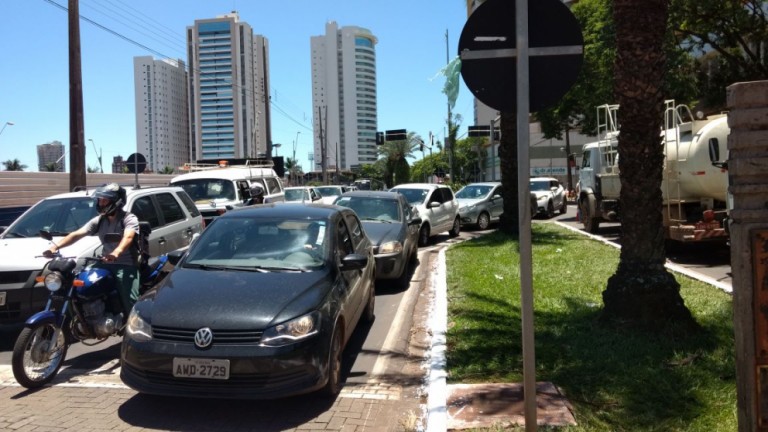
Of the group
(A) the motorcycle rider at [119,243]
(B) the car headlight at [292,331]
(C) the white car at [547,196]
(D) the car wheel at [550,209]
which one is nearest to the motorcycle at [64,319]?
(A) the motorcycle rider at [119,243]

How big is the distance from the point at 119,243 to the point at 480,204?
51.3 feet

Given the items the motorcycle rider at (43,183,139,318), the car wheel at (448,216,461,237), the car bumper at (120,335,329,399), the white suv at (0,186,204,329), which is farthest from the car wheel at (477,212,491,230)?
the car bumper at (120,335,329,399)

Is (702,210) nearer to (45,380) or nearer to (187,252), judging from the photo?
(187,252)

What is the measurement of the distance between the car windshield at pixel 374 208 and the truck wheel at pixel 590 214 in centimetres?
807

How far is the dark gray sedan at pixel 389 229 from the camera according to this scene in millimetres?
9828

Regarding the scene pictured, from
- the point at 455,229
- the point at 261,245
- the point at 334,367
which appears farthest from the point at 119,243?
the point at 455,229

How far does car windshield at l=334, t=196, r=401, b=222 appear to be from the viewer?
11.7m

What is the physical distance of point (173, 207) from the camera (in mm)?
9883

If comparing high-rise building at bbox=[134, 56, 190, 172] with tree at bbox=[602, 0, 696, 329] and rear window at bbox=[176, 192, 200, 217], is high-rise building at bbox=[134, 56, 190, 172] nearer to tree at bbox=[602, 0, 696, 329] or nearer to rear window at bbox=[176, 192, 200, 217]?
rear window at bbox=[176, 192, 200, 217]

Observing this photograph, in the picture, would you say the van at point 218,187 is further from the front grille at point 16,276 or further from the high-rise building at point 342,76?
the high-rise building at point 342,76

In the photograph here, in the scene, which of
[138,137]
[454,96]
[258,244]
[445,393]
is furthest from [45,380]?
[138,137]

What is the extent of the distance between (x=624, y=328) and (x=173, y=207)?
277 inches

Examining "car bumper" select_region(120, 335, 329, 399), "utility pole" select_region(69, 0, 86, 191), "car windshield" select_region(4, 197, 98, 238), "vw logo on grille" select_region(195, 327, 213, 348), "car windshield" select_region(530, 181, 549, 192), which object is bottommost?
"car bumper" select_region(120, 335, 329, 399)

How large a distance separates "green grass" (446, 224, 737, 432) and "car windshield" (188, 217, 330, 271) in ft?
5.58
